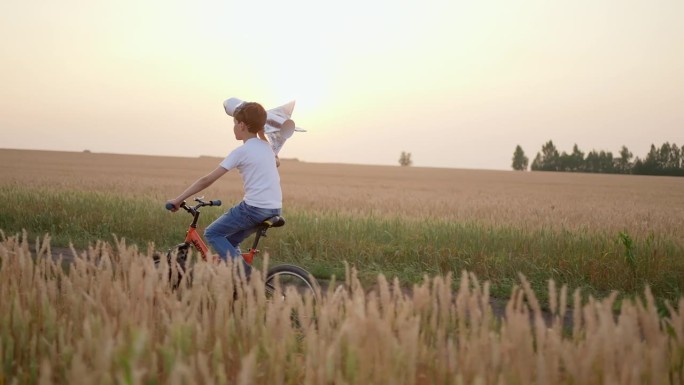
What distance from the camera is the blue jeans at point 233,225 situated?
6141 millimetres

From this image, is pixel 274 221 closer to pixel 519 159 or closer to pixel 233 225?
pixel 233 225

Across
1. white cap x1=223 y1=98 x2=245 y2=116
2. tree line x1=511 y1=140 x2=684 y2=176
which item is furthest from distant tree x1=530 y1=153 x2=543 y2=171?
white cap x1=223 y1=98 x2=245 y2=116

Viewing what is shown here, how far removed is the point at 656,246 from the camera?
10492 millimetres

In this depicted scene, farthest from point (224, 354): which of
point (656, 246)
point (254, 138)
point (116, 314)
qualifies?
point (656, 246)

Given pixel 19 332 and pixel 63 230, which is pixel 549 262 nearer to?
pixel 19 332

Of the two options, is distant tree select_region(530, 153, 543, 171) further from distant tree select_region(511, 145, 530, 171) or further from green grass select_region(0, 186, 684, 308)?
green grass select_region(0, 186, 684, 308)

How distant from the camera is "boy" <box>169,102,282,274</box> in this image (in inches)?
240

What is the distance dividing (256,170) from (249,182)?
14 cm

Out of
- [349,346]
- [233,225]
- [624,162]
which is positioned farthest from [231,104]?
[624,162]

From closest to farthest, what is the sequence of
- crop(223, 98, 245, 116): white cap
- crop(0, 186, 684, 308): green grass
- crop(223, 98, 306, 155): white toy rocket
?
crop(223, 98, 245, 116): white cap → crop(223, 98, 306, 155): white toy rocket → crop(0, 186, 684, 308): green grass

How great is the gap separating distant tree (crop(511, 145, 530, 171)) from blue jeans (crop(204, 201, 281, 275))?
132 m

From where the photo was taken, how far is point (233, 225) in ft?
20.4

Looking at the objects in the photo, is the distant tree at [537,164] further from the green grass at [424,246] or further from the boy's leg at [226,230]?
the boy's leg at [226,230]

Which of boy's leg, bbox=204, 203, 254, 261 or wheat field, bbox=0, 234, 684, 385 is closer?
wheat field, bbox=0, 234, 684, 385
